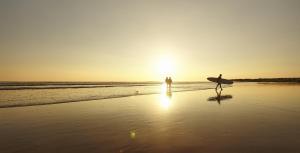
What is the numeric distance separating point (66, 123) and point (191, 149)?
649cm

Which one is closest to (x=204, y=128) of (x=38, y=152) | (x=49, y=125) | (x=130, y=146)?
(x=130, y=146)

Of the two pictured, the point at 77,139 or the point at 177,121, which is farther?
the point at 177,121

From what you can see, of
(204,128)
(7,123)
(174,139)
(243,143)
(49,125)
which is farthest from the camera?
(7,123)

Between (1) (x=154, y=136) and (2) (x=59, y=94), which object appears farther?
(2) (x=59, y=94)

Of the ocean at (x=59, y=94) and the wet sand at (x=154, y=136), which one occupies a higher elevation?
the ocean at (x=59, y=94)

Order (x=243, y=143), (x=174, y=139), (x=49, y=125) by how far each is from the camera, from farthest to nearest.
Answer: (x=49, y=125)
(x=174, y=139)
(x=243, y=143)

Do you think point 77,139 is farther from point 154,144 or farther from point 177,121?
point 177,121

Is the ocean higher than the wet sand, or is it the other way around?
the ocean

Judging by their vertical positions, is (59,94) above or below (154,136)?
above

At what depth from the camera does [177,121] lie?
10859 mm

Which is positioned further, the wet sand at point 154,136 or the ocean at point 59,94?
the ocean at point 59,94

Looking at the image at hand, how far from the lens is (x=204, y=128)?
912cm

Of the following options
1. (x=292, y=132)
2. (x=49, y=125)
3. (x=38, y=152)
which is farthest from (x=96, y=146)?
(x=292, y=132)

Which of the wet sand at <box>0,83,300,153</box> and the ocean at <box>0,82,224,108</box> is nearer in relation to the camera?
the wet sand at <box>0,83,300,153</box>
